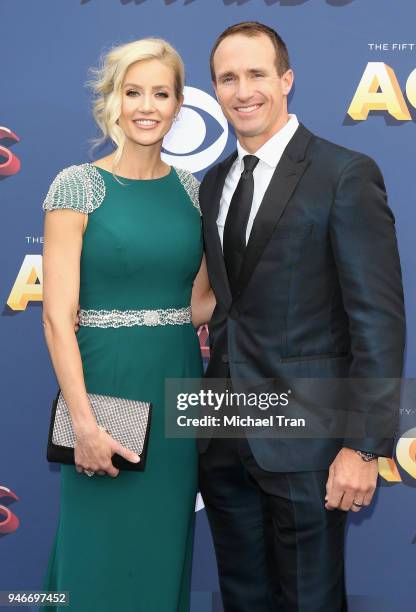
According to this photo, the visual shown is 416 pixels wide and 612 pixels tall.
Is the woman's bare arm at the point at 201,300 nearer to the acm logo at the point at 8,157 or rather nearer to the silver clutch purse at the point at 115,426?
the silver clutch purse at the point at 115,426

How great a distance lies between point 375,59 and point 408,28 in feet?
0.58

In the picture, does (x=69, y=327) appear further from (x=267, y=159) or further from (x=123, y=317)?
(x=267, y=159)

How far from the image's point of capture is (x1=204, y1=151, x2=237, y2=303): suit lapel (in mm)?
2283

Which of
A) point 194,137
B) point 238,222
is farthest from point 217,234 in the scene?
point 194,137

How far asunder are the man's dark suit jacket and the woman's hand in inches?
15.1

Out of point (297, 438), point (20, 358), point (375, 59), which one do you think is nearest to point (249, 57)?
point (375, 59)

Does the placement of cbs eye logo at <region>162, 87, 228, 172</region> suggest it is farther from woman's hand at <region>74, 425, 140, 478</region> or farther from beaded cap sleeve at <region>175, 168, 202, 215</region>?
woman's hand at <region>74, 425, 140, 478</region>

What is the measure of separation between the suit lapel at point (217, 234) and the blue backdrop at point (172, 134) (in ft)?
2.30

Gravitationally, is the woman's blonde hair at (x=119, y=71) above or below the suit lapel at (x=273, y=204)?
above

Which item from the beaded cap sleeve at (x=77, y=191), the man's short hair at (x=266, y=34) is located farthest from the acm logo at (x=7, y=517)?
the man's short hair at (x=266, y=34)

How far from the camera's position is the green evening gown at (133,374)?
2.34 m

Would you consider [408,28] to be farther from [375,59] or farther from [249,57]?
[249,57]

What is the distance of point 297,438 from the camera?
2.24 meters

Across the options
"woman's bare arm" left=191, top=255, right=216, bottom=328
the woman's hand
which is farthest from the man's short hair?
the woman's hand
